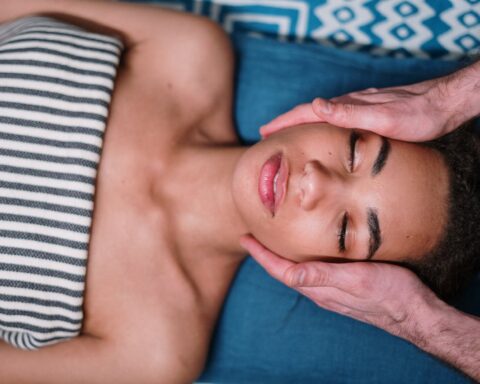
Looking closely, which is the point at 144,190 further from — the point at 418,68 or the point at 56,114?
the point at 418,68

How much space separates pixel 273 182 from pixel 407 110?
40 cm

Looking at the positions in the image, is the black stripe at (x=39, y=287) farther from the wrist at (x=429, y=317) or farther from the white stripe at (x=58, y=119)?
the wrist at (x=429, y=317)

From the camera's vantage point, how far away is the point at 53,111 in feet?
4.50

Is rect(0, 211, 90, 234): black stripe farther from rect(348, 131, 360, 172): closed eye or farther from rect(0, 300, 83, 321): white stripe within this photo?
rect(348, 131, 360, 172): closed eye

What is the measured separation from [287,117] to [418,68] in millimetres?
753

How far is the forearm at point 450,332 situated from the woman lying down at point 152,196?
0.39ft

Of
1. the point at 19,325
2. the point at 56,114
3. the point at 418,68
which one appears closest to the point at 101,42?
the point at 56,114

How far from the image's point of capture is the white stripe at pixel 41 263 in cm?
132

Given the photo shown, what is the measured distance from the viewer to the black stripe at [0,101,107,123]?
1.34 metres

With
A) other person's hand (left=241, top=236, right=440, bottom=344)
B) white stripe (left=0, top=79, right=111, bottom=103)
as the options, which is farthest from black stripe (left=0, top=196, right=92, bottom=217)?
other person's hand (left=241, top=236, right=440, bottom=344)

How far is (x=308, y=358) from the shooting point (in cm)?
174

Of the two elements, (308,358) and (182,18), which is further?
(308,358)

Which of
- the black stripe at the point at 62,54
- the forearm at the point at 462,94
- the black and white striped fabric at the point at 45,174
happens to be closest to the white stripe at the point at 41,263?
the black and white striped fabric at the point at 45,174

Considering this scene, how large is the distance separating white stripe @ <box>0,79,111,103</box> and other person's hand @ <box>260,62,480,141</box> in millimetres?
505
